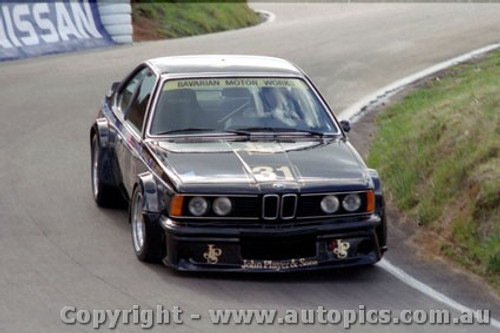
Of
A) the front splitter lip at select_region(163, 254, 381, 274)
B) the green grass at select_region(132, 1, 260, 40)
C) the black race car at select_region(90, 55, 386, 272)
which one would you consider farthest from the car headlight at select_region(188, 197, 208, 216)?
the green grass at select_region(132, 1, 260, 40)

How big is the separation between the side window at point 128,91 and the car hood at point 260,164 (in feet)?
4.58

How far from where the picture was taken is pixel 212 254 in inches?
354

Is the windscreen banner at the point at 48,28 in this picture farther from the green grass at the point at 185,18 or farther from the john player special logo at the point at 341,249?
the john player special logo at the point at 341,249

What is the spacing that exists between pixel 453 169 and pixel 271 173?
2.79 meters

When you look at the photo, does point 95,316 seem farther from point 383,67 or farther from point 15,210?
→ point 383,67

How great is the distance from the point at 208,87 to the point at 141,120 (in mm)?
628

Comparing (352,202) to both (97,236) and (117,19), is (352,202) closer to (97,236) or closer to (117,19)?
(97,236)

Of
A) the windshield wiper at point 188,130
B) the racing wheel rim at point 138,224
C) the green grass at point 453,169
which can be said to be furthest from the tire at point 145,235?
the green grass at point 453,169

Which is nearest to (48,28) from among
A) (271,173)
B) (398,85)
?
(398,85)

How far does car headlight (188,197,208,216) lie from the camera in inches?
354

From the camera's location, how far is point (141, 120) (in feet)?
34.0

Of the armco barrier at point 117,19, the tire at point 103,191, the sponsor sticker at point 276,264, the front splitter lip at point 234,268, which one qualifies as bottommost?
the armco barrier at point 117,19

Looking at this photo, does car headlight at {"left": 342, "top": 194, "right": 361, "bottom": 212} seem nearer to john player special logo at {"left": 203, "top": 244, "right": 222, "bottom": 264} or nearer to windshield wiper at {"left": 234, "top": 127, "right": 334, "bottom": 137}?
john player special logo at {"left": 203, "top": 244, "right": 222, "bottom": 264}

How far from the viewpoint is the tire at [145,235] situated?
920cm
